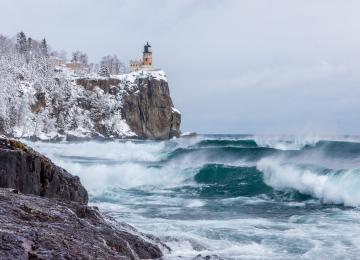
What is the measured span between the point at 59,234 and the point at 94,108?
9657 centimetres

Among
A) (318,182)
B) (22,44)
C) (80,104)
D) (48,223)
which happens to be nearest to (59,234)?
(48,223)

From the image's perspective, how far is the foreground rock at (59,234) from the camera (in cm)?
550

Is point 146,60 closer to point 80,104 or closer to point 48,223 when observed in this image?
point 80,104

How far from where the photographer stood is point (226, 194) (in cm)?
2370

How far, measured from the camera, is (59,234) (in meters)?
6.31

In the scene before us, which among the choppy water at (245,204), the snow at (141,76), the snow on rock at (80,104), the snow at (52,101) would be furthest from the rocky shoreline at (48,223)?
the snow at (141,76)

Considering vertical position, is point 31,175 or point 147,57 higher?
point 147,57

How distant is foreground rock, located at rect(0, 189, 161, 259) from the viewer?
5500 millimetres

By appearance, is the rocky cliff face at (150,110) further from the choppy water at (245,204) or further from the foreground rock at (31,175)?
the foreground rock at (31,175)

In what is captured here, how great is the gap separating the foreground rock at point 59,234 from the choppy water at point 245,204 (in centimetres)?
97

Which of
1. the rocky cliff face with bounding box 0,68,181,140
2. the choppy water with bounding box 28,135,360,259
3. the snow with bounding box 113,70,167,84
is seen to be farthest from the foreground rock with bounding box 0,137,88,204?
the snow with bounding box 113,70,167,84

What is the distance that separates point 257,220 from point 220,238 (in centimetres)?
378

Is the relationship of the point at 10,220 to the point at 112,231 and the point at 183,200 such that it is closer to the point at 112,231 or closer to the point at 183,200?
the point at 112,231

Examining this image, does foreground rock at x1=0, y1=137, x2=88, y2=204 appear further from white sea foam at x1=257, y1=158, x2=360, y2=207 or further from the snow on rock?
the snow on rock
